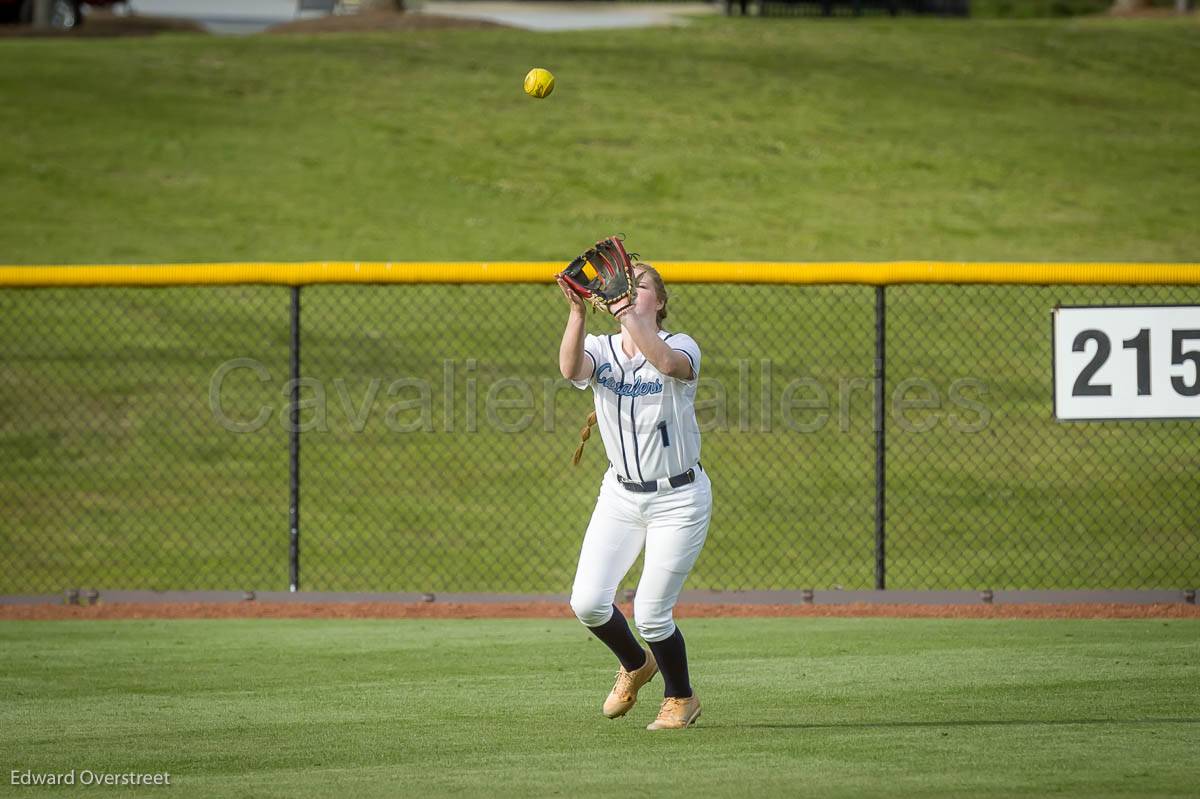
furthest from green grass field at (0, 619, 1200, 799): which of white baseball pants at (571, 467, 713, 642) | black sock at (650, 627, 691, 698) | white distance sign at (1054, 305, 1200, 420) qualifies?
white distance sign at (1054, 305, 1200, 420)

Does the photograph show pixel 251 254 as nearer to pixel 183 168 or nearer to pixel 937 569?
pixel 183 168

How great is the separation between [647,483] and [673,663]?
0.75 meters

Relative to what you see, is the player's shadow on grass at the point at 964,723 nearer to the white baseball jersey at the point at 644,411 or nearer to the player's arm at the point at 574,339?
the white baseball jersey at the point at 644,411

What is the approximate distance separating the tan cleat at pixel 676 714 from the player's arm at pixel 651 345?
135 cm

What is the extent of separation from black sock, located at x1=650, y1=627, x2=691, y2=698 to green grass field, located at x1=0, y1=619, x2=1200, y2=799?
19 cm

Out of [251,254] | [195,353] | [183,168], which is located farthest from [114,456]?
[183,168]

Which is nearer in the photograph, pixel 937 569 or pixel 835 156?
pixel 937 569

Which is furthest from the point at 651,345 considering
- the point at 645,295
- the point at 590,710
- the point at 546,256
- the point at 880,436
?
the point at 546,256

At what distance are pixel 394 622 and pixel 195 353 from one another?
6698 mm

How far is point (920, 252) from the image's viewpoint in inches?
706

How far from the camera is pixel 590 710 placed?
6.18 metres

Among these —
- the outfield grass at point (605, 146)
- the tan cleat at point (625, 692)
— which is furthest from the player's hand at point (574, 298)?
the outfield grass at point (605, 146)

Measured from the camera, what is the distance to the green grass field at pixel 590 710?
495 cm

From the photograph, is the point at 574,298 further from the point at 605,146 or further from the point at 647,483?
the point at 605,146
